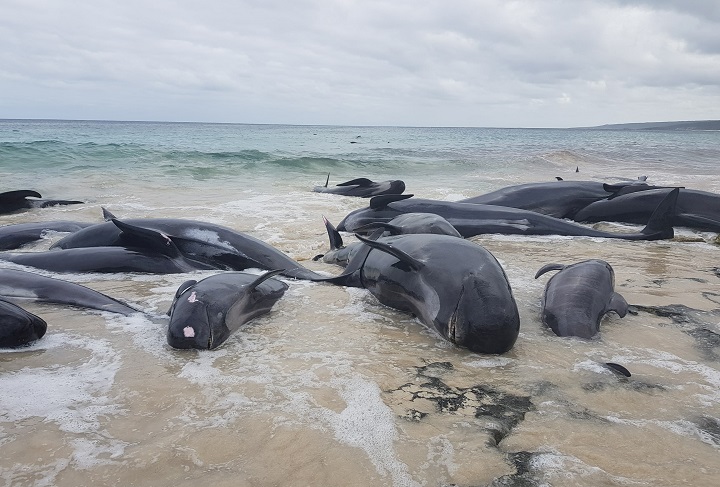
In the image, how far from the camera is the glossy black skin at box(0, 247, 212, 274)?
626cm

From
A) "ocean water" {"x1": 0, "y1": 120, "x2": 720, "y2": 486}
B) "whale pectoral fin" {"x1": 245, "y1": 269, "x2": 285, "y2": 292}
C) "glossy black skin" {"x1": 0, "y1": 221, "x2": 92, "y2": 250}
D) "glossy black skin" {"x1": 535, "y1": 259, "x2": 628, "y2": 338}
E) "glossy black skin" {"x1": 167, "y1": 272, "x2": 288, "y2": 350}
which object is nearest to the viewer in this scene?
"ocean water" {"x1": 0, "y1": 120, "x2": 720, "y2": 486}

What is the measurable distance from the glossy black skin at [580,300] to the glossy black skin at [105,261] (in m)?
3.88

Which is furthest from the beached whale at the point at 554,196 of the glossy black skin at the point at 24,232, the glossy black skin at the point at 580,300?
the glossy black skin at the point at 24,232

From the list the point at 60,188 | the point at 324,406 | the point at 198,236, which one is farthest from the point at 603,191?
the point at 60,188

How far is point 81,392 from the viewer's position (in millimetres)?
3369

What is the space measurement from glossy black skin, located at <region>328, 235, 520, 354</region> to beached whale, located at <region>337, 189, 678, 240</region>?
340 cm

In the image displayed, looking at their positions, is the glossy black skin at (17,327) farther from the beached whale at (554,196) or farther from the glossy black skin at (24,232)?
the beached whale at (554,196)

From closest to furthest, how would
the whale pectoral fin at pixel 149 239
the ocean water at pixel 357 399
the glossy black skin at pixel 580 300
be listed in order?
the ocean water at pixel 357 399, the glossy black skin at pixel 580 300, the whale pectoral fin at pixel 149 239

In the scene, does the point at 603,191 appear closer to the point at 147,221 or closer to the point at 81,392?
the point at 147,221

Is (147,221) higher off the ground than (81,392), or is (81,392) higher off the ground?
(147,221)

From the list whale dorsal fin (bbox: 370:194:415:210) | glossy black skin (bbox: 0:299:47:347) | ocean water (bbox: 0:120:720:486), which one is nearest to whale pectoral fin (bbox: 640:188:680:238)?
ocean water (bbox: 0:120:720:486)

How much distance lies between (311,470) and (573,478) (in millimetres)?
1190

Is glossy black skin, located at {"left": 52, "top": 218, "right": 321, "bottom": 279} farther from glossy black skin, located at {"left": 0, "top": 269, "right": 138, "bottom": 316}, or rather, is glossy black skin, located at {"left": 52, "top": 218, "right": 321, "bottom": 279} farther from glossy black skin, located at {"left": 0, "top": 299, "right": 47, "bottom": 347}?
glossy black skin, located at {"left": 0, "top": 299, "right": 47, "bottom": 347}

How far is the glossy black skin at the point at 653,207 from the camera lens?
30.7 ft
